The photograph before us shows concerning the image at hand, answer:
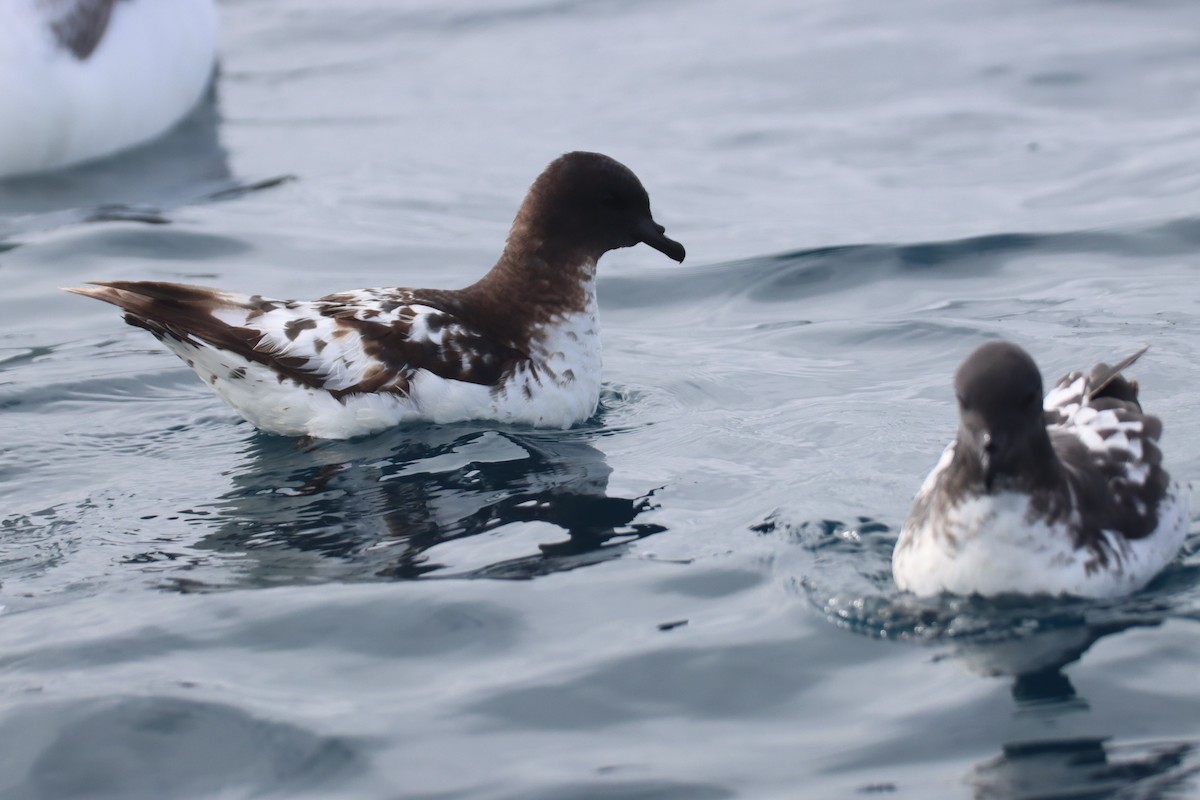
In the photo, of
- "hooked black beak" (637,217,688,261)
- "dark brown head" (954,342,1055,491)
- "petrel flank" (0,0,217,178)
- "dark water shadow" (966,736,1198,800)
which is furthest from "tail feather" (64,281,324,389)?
"petrel flank" (0,0,217,178)

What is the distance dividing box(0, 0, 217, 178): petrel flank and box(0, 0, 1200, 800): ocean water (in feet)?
1.13

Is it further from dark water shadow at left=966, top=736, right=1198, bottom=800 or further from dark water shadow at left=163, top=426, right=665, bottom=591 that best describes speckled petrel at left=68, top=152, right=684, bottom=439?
dark water shadow at left=966, top=736, right=1198, bottom=800

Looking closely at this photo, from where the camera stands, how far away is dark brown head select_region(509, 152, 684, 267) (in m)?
8.46

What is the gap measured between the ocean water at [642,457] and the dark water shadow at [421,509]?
0.03 meters

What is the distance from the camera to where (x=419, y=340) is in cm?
779

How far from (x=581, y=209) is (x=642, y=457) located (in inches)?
56.5

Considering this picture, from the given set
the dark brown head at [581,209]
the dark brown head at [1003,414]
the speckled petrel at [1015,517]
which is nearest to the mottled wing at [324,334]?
the dark brown head at [581,209]

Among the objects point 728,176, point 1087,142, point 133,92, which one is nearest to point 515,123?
A: point 728,176

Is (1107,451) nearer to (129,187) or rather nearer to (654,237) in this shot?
(654,237)

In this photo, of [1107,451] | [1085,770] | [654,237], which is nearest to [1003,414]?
[1107,451]

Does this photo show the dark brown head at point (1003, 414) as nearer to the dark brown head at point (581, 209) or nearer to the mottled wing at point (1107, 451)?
the mottled wing at point (1107, 451)

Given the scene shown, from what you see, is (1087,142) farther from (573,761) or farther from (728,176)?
(573,761)

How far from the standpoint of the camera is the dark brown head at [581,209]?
8461mm

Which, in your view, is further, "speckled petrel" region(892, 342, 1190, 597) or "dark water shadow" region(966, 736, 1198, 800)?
"speckled petrel" region(892, 342, 1190, 597)
